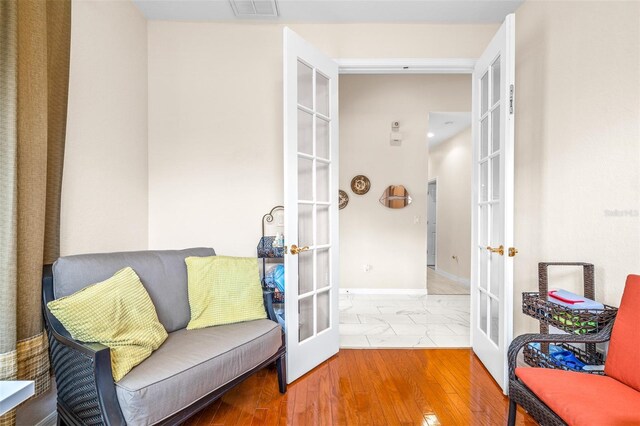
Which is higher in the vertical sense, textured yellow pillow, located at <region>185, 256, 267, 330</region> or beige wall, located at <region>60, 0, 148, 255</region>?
beige wall, located at <region>60, 0, 148, 255</region>

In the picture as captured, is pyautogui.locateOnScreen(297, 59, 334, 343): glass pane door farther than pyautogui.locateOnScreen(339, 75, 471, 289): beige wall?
No

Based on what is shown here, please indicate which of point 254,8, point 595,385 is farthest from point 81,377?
point 254,8

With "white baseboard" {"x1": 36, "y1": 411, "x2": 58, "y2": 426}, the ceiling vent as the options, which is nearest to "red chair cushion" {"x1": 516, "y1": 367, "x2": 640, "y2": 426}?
"white baseboard" {"x1": 36, "y1": 411, "x2": 58, "y2": 426}

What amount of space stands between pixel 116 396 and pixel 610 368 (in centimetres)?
205

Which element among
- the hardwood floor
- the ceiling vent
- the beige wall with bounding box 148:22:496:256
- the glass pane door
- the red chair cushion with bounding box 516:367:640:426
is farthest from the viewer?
the beige wall with bounding box 148:22:496:256

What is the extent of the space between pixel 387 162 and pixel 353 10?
2385 mm

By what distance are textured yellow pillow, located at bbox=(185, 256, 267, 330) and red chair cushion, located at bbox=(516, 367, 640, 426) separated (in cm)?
145

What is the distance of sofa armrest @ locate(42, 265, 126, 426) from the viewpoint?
1.16 meters

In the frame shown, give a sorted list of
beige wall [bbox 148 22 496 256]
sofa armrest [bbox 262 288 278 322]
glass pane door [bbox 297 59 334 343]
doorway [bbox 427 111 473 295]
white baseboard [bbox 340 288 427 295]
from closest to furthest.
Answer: sofa armrest [bbox 262 288 278 322] < glass pane door [bbox 297 59 334 343] < beige wall [bbox 148 22 496 256] < white baseboard [bbox 340 288 427 295] < doorway [bbox 427 111 473 295]

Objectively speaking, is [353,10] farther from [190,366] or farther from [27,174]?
[190,366]

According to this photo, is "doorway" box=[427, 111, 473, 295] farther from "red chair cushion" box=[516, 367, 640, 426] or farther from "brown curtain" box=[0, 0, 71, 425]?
"brown curtain" box=[0, 0, 71, 425]

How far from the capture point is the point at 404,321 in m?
3.31

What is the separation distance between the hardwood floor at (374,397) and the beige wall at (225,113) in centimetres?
115

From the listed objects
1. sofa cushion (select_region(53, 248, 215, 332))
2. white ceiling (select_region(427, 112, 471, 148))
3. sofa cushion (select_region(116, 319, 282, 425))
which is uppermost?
white ceiling (select_region(427, 112, 471, 148))
